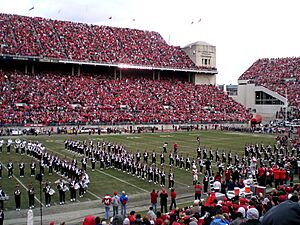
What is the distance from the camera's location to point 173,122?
4500 centimetres

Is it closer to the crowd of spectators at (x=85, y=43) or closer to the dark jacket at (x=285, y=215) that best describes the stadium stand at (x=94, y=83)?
the crowd of spectators at (x=85, y=43)

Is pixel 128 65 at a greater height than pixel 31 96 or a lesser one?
greater

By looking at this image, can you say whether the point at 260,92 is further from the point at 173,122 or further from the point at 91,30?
the point at 91,30

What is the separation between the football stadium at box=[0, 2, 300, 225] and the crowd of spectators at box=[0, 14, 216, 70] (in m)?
0.19

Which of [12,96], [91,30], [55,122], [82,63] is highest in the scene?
[91,30]

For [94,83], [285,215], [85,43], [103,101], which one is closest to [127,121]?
[103,101]

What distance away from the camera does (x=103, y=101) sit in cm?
4531

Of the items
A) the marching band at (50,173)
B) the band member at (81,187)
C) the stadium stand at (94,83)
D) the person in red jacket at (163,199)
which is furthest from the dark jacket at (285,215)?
the stadium stand at (94,83)

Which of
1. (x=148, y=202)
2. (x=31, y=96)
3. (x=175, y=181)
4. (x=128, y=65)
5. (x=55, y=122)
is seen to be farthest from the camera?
(x=128, y=65)

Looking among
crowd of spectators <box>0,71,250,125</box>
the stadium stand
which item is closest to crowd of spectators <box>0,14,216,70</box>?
the stadium stand

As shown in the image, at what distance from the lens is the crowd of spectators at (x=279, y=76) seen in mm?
56688

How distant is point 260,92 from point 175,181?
4417 centimetres

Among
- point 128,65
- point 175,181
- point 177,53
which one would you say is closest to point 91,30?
point 128,65

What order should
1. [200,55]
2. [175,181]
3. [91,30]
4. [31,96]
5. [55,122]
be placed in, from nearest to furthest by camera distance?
[175,181] → [55,122] → [31,96] → [91,30] → [200,55]
